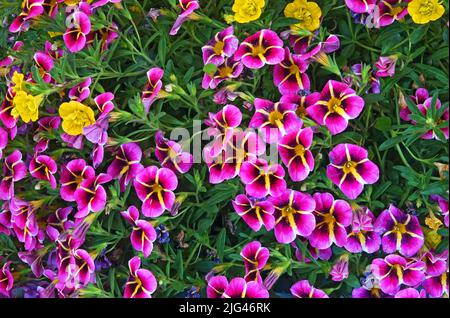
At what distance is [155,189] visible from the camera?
140 cm

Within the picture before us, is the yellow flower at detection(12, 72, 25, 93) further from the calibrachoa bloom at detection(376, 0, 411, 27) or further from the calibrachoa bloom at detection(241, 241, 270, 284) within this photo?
the calibrachoa bloom at detection(376, 0, 411, 27)

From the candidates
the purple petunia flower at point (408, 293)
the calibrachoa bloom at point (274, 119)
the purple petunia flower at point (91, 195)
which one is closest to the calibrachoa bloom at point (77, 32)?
the purple petunia flower at point (91, 195)

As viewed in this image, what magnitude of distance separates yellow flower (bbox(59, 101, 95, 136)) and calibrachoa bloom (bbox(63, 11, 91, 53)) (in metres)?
0.14

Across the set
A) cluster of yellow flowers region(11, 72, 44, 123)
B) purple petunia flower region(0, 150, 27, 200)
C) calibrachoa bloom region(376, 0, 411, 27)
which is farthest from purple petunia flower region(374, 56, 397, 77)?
purple petunia flower region(0, 150, 27, 200)

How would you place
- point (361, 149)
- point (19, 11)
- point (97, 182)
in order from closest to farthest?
point (361, 149) < point (97, 182) < point (19, 11)

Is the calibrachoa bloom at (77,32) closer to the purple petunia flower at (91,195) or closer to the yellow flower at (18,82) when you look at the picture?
the yellow flower at (18,82)

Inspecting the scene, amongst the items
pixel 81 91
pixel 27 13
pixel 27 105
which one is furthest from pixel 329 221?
pixel 27 13

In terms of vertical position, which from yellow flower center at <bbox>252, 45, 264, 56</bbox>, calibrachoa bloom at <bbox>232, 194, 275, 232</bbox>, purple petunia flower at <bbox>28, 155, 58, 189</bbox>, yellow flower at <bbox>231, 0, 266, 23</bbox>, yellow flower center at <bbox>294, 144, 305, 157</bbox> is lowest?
purple petunia flower at <bbox>28, 155, 58, 189</bbox>

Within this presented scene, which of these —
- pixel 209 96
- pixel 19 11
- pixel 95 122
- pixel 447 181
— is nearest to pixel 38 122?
pixel 95 122

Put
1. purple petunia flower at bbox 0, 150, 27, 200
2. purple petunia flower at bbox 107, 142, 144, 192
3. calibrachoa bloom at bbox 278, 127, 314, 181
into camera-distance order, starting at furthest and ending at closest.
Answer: purple petunia flower at bbox 0, 150, 27, 200 → purple petunia flower at bbox 107, 142, 144, 192 → calibrachoa bloom at bbox 278, 127, 314, 181

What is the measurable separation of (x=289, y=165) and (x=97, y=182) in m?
0.44

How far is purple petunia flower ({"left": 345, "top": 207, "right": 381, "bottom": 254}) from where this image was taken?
135 centimetres

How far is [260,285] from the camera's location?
1.38 metres
